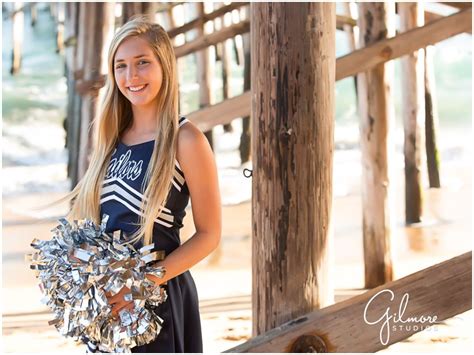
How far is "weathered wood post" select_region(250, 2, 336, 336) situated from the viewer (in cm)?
285

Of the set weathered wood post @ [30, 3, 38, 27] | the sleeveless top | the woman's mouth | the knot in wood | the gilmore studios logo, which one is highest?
weathered wood post @ [30, 3, 38, 27]

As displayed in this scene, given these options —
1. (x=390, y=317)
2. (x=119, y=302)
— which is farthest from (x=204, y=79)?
(x=119, y=302)

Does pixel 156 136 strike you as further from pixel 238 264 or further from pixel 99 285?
pixel 238 264

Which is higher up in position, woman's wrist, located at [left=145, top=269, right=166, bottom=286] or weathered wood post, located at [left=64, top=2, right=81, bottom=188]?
weathered wood post, located at [left=64, top=2, right=81, bottom=188]

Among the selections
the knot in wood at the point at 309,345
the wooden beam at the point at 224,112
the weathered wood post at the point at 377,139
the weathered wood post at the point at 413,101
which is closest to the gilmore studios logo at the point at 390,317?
the knot in wood at the point at 309,345

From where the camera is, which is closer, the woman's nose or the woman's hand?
the woman's hand

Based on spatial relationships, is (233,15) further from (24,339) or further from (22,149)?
(24,339)

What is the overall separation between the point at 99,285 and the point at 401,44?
9.94 feet

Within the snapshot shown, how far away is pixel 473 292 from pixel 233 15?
35.7ft

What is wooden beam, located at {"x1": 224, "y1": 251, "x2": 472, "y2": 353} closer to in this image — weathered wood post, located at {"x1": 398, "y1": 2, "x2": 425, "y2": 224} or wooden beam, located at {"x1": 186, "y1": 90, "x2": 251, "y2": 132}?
wooden beam, located at {"x1": 186, "y1": 90, "x2": 251, "y2": 132}

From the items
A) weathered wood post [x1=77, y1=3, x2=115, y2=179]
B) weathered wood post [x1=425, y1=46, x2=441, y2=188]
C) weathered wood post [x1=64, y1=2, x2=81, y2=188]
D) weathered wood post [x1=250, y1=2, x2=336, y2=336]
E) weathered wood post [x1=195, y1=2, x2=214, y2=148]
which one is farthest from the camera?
weathered wood post [x1=195, y1=2, x2=214, y2=148]

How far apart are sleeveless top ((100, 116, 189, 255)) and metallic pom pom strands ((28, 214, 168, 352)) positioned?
7 cm

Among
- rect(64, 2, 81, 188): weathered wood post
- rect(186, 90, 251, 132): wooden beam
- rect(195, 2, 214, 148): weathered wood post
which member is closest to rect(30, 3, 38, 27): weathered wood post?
rect(195, 2, 214, 148): weathered wood post

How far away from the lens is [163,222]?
2416 mm
